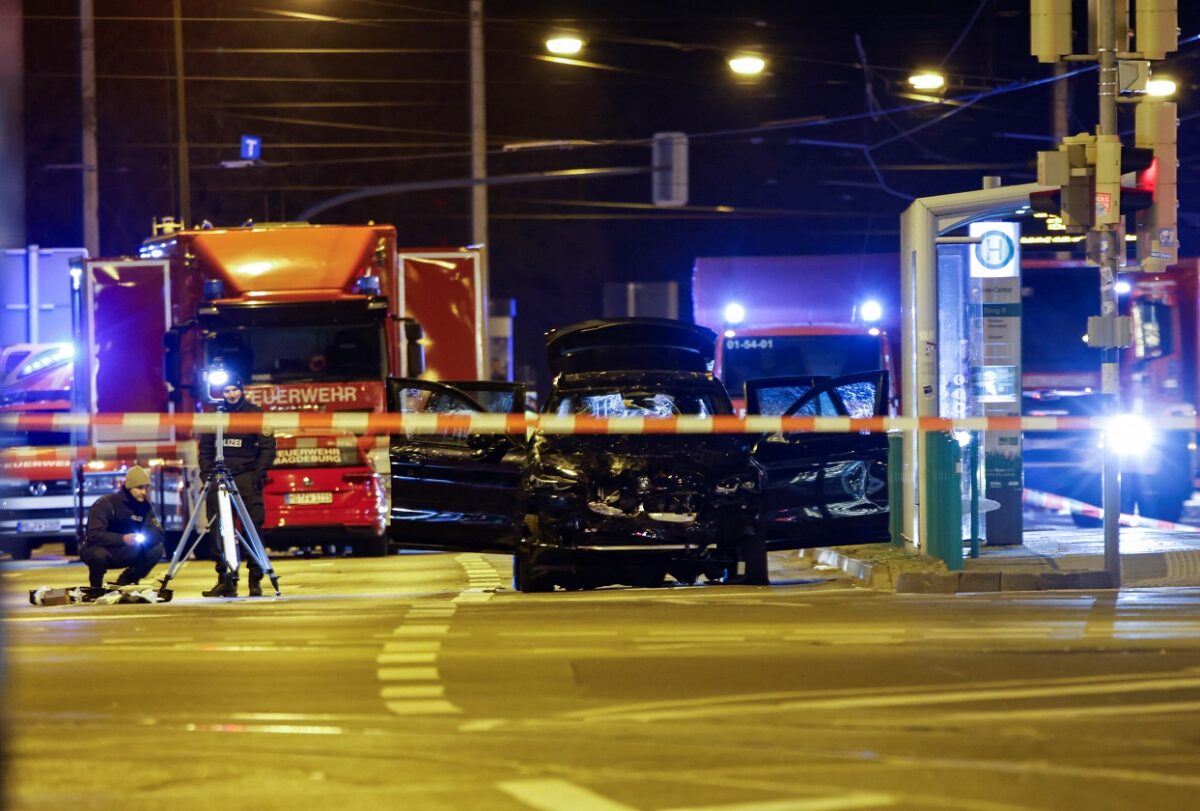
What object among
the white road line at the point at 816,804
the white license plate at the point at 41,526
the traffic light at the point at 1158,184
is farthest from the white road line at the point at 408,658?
the white license plate at the point at 41,526

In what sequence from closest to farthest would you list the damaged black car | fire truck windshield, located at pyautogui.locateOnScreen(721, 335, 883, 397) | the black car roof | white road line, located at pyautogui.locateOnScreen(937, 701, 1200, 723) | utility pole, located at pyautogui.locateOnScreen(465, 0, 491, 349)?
white road line, located at pyautogui.locateOnScreen(937, 701, 1200, 723)
the damaged black car
the black car roof
fire truck windshield, located at pyautogui.locateOnScreen(721, 335, 883, 397)
utility pole, located at pyautogui.locateOnScreen(465, 0, 491, 349)

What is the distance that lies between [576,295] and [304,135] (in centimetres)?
870

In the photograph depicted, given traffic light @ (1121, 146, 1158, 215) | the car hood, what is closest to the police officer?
the car hood

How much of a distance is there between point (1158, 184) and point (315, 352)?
9318 mm

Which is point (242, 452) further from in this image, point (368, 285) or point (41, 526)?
point (41, 526)

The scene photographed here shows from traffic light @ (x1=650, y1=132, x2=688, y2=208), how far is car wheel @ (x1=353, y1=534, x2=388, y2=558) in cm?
1192

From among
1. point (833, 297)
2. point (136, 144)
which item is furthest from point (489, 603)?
point (136, 144)

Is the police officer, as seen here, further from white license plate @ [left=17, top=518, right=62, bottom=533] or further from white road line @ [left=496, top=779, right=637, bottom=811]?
white road line @ [left=496, top=779, right=637, bottom=811]

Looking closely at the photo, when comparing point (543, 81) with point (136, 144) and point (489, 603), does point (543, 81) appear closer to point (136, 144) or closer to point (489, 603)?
point (136, 144)

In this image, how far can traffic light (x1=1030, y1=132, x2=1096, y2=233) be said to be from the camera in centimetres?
1384

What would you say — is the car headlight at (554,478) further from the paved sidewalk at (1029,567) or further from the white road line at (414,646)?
the white road line at (414,646)

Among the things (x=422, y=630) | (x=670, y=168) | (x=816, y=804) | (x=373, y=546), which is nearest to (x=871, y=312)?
(x=670, y=168)

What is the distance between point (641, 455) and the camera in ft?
44.7

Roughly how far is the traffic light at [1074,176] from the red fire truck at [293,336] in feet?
26.4
